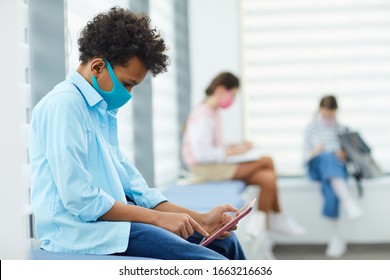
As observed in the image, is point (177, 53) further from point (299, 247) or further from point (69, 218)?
point (69, 218)

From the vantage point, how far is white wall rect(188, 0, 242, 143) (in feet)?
13.0

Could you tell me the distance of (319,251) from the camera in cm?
386

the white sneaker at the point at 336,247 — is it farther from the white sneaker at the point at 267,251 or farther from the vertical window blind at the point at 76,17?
the vertical window blind at the point at 76,17

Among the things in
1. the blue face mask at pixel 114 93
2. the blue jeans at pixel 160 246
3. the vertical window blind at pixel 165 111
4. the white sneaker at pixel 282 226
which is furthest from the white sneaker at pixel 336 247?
the blue face mask at pixel 114 93

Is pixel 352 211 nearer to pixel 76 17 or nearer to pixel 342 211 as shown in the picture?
pixel 342 211

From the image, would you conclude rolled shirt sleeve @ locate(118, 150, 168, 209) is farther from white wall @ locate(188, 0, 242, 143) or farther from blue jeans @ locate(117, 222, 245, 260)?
white wall @ locate(188, 0, 242, 143)

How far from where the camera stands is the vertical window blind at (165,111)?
3.12m

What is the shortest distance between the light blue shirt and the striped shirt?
96.1 inches

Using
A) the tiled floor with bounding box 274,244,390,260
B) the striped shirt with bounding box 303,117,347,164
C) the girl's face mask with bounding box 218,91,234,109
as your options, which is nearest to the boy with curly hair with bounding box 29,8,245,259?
the girl's face mask with bounding box 218,91,234,109

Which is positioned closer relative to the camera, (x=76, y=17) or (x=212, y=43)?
(x=76, y=17)

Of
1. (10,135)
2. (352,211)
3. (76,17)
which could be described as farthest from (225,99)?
(10,135)

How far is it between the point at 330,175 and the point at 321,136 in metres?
0.25
